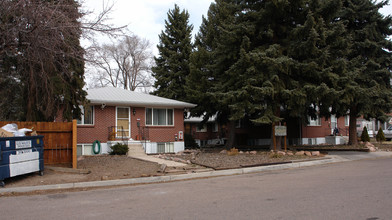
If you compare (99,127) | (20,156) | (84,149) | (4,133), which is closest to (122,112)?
(99,127)

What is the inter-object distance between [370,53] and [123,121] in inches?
701

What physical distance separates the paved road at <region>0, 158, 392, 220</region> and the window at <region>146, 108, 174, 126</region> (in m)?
12.3

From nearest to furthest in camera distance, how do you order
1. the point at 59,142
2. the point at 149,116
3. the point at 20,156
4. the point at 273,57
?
the point at 20,156
the point at 59,142
the point at 273,57
the point at 149,116

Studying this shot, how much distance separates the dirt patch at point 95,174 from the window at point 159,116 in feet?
25.5

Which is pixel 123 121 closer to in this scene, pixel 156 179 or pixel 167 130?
pixel 167 130

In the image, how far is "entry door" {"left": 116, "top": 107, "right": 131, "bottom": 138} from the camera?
2070cm

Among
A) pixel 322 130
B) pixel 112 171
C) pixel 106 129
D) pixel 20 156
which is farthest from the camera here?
pixel 322 130

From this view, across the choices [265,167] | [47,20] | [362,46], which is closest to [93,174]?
[47,20]

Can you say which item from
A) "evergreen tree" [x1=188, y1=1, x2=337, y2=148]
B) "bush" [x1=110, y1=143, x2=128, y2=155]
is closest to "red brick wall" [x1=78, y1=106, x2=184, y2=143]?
"bush" [x1=110, y1=143, x2=128, y2=155]

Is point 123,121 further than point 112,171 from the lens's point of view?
Yes

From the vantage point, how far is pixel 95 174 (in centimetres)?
1150

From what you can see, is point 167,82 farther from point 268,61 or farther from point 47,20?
point 47,20

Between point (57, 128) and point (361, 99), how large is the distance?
1794 cm

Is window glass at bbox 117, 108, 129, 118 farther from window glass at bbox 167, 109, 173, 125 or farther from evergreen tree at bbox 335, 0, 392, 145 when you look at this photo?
evergreen tree at bbox 335, 0, 392, 145
